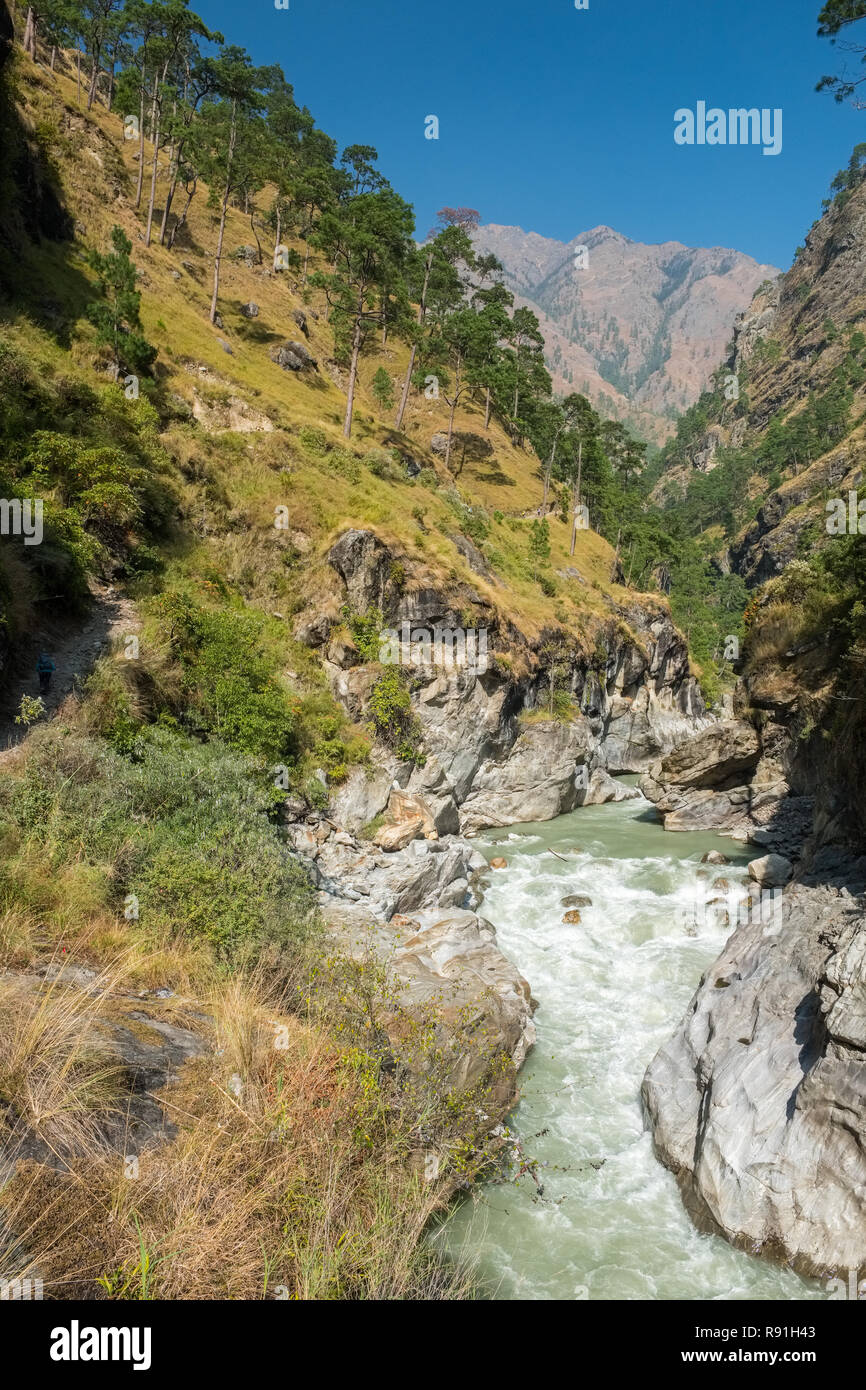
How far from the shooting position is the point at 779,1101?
8.90 m

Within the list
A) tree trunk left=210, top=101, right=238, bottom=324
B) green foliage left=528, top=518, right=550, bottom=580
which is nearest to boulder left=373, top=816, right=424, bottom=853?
green foliage left=528, top=518, right=550, bottom=580

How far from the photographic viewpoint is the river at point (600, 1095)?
25.5 feet

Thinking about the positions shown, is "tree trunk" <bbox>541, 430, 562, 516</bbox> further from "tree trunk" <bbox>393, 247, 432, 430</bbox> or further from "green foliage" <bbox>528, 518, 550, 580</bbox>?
"tree trunk" <bbox>393, 247, 432, 430</bbox>

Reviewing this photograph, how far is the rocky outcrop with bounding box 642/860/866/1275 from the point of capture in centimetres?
779

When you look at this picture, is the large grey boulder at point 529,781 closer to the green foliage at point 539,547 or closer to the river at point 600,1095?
the river at point 600,1095

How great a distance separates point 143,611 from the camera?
57.2ft

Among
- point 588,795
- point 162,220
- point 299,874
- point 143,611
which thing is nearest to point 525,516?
point 588,795

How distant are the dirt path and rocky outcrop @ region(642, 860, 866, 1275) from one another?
12828 millimetres

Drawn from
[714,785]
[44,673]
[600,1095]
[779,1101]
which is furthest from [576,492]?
[779,1101]

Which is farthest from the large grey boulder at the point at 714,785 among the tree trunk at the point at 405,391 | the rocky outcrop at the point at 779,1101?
the tree trunk at the point at 405,391

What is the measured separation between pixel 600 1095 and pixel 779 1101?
315 cm
